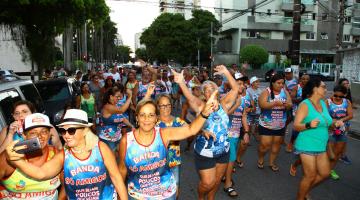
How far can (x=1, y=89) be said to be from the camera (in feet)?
17.0

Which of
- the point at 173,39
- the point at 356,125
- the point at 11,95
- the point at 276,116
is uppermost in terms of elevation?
the point at 173,39

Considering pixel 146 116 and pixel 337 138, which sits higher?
pixel 146 116

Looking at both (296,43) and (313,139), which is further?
(296,43)

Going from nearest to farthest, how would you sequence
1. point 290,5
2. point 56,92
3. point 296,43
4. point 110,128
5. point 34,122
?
point 34,122
point 110,128
point 56,92
point 296,43
point 290,5

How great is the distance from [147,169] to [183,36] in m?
50.6

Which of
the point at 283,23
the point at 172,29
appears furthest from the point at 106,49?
the point at 283,23

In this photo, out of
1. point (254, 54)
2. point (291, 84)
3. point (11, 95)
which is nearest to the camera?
point (11, 95)

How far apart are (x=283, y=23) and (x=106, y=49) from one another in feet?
196

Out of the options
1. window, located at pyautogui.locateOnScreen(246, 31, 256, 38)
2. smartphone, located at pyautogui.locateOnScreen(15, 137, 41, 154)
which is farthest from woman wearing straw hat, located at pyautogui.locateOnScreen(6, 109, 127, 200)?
window, located at pyautogui.locateOnScreen(246, 31, 256, 38)

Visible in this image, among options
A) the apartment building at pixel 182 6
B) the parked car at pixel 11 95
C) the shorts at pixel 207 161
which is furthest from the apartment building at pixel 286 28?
the shorts at pixel 207 161

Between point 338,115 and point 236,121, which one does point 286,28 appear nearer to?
point 338,115

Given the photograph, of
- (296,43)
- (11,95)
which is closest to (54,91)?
(11,95)

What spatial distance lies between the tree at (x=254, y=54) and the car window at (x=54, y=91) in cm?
3716

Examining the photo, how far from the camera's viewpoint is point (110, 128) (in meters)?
6.32
